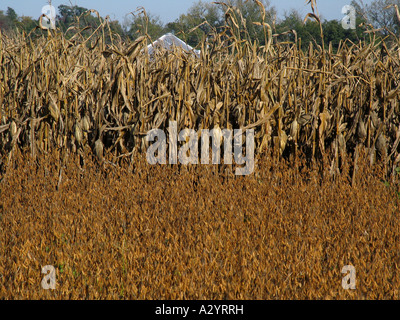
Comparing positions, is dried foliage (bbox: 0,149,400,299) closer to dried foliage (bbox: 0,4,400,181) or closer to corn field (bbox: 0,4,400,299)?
corn field (bbox: 0,4,400,299)

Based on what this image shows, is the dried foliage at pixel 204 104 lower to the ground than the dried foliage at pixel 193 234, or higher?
higher

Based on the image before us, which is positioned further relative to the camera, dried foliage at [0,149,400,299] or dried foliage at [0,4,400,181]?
dried foliage at [0,4,400,181]

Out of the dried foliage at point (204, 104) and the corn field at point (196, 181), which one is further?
the dried foliage at point (204, 104)

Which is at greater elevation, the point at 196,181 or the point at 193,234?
the point at 196,181

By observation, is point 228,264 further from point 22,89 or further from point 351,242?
point 22,89

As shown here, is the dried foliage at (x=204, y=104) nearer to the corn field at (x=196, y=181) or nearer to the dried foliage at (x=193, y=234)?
the corn field at (x=196, y=181)

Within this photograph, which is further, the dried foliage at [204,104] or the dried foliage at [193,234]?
the dried foliage at [204,104]

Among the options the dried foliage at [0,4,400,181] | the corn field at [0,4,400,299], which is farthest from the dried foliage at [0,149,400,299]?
the dried foliage at [0,4,400,181]

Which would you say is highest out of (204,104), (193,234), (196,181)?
(204,104)

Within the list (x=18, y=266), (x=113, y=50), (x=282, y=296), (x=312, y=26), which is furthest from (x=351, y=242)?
(x=312, y=26)

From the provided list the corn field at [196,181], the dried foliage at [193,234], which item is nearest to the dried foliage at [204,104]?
the corn field at [196,181]

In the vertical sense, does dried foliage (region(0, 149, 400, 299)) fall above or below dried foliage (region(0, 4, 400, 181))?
below

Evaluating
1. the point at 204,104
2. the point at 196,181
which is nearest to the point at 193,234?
the point at 196,181

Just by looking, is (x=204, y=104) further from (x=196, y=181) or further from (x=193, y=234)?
(x=193, y=234)
